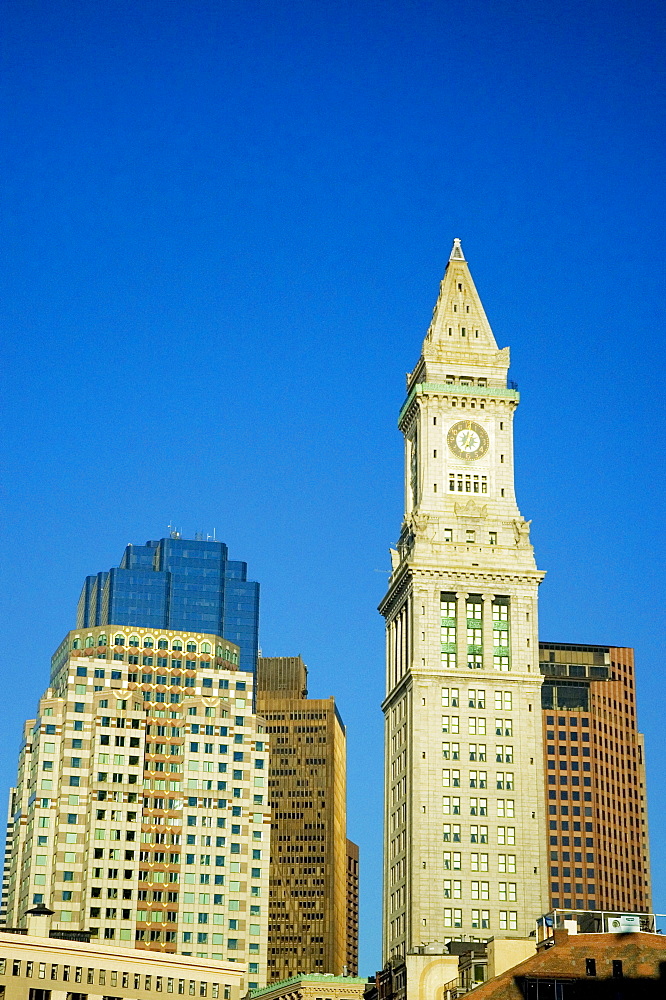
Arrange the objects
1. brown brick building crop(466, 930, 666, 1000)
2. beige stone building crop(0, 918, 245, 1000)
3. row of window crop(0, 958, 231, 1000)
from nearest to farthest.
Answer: brown brick building crop(466, 930, 666, 1000) → beige stone building crop(0, 918, 245, 1000) → row of window crop(0, 958, 231, 1000)

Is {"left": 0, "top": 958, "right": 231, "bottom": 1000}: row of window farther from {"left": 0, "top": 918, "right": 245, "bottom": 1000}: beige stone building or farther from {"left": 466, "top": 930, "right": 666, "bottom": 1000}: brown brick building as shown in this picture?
{"left": 466, "top": 930, "right": 666, "bottom": 1000}: brown brick building

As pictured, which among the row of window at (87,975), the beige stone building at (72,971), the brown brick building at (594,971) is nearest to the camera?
the brown brick building at (594,971)

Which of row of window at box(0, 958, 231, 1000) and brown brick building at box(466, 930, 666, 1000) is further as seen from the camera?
row of window at box(0, 958, 231, 1000)

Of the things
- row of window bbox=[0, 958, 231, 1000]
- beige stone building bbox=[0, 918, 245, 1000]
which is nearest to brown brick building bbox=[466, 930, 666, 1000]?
beige stone building bbox=[0, 918, 245, 1000]

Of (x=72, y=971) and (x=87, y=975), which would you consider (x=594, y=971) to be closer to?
(x=72, y=971)

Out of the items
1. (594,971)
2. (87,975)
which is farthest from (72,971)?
(594,971)

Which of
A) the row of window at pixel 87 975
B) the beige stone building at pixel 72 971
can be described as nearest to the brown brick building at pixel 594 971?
the beige stone building at pixel 72 971

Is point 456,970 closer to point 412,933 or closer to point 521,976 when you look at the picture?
point 412,933

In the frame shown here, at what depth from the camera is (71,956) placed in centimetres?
18988

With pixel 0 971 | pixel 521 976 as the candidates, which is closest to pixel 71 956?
pixel 0 971

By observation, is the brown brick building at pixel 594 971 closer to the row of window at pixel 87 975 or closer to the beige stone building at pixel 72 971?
the beige stone building at pixel 72 971

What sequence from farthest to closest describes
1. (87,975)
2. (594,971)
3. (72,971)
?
(87,975) < (72,971) < (594,971)

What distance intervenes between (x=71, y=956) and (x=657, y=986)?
8204 cm

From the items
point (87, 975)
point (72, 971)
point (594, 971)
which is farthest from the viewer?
point (87, 975)
